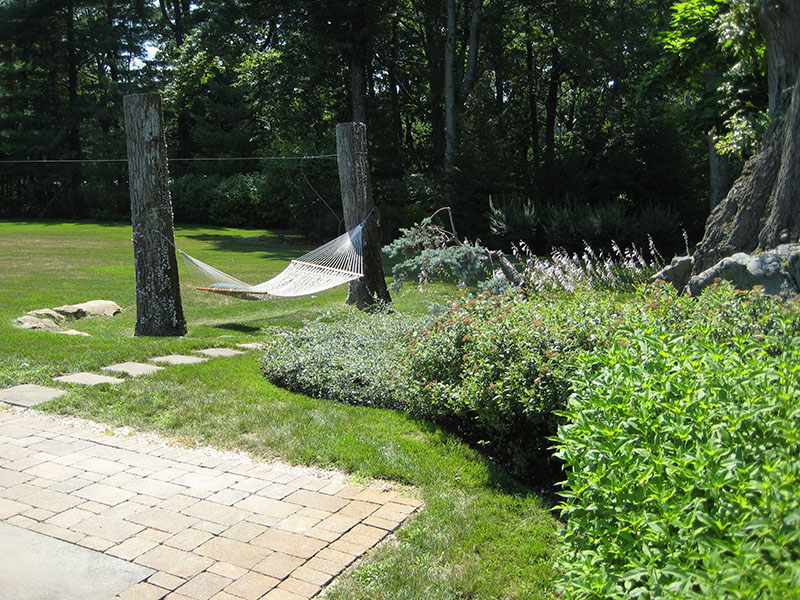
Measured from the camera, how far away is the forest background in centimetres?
1354

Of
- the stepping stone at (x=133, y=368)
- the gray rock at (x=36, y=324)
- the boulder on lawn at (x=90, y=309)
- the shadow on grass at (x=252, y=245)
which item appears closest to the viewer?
the stepping stone at (x=133, y=368)

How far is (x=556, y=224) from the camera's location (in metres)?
13.7

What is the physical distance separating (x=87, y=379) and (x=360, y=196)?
366cm

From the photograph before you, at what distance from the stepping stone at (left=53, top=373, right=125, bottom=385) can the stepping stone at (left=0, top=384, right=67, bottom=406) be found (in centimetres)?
18

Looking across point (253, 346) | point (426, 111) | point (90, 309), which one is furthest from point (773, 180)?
point (426, 111)

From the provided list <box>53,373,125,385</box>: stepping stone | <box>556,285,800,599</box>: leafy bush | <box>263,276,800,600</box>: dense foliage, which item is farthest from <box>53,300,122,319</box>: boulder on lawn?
<box>556,285,800,599</box>: leafy bush

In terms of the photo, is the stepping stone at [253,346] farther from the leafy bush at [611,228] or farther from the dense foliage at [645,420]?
the leafy bush at [611,228]

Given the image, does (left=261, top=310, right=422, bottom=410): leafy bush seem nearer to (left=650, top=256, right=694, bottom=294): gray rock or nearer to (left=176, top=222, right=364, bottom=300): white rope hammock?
(left=176, top=222, right=364, bottom=300): white rope hammock

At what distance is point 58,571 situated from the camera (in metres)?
2.46

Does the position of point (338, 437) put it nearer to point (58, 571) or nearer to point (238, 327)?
point (58, 571)

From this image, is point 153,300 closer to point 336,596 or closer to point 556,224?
point 336,596

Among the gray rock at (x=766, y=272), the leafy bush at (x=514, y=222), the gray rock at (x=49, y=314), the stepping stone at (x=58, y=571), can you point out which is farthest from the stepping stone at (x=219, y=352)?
the leafy bush at (x=514, y=222)

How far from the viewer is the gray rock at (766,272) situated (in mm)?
4934

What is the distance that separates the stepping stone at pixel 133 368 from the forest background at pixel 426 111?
284 inches
